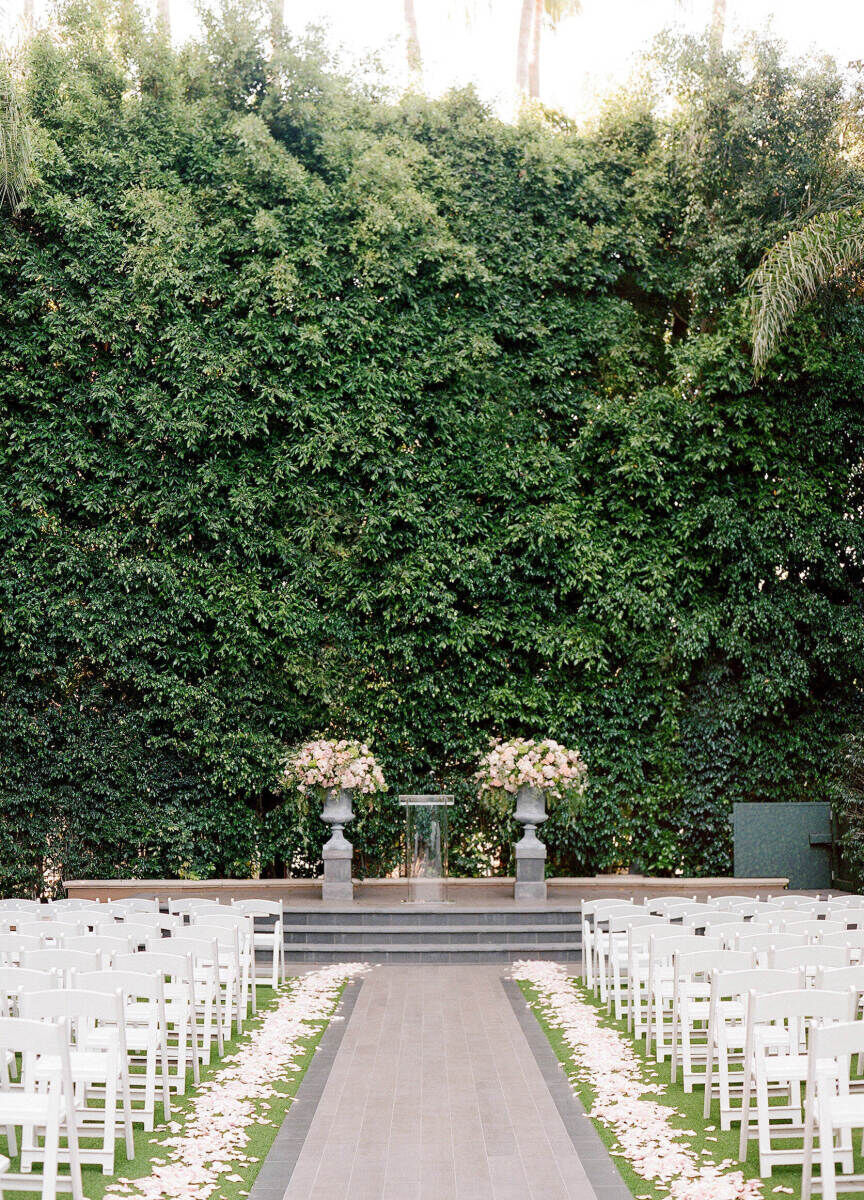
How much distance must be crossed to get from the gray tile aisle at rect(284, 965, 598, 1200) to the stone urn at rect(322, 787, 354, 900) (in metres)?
3.94

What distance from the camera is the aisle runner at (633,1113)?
18.2 ft

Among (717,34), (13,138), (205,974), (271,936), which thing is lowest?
(271,936)

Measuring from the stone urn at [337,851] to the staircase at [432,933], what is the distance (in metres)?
0.68

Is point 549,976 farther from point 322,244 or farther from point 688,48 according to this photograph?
point 688,48

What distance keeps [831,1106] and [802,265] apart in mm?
12537

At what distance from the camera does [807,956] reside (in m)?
7.27

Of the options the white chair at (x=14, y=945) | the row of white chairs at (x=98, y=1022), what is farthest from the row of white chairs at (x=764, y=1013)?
the white chair at (x=14, y=945)

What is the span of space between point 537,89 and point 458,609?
36.4 ft

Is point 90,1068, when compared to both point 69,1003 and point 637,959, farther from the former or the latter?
point 637,959

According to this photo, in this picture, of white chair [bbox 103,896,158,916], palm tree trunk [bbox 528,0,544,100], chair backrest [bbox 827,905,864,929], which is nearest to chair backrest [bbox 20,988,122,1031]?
white chair [bbox 103,896,158,916]

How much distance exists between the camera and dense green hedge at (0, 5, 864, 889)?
16312 mm

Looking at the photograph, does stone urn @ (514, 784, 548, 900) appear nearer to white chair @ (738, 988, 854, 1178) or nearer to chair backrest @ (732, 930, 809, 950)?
chair backrest @ (732, 930, 809, 950)

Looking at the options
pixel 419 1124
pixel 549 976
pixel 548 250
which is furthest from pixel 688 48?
pixel 419 1124

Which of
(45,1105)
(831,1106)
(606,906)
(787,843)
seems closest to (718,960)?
(831,1106)
